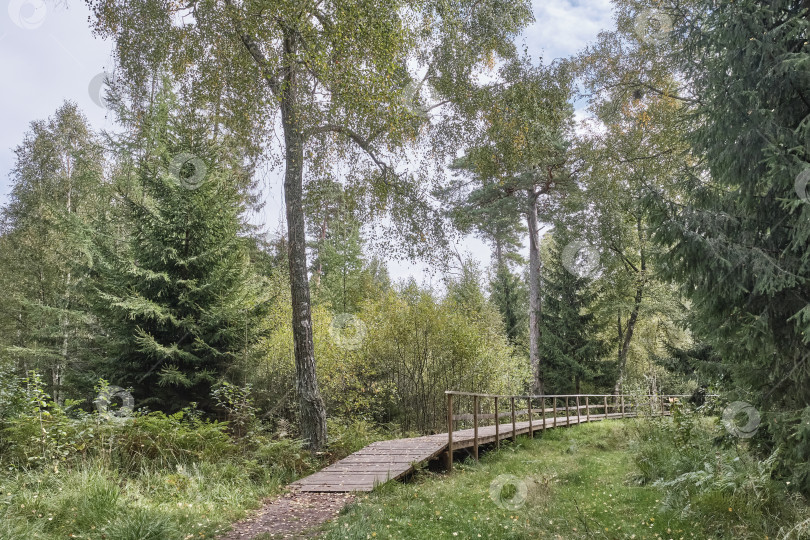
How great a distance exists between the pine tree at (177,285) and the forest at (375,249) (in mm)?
61

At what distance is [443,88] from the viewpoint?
8.92 m

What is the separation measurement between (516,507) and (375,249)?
5439 mm

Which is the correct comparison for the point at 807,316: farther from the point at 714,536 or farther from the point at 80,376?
the point at 80,376

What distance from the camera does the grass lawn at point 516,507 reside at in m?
4.14

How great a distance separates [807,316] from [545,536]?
297 centimetres

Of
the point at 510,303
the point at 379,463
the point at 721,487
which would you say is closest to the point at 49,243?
the point at 379,463

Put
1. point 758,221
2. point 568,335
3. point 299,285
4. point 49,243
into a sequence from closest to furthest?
point 758,221 < point 299,285 < point 49,243 < point 568,335

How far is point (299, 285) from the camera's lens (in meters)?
7.75

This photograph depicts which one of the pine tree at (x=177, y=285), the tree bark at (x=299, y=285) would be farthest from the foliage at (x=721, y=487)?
the pine tree at (x=177, y=285)

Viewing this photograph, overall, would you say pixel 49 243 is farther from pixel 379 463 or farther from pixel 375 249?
pixel 379 463

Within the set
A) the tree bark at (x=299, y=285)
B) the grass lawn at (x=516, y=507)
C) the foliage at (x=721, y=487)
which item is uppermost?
the tree bark at (x=299, y=285)

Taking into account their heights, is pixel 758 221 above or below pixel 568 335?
above

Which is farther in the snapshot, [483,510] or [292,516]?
[483,510]

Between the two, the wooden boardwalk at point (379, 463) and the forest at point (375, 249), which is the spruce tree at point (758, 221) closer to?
the forest at point (375, 249)
